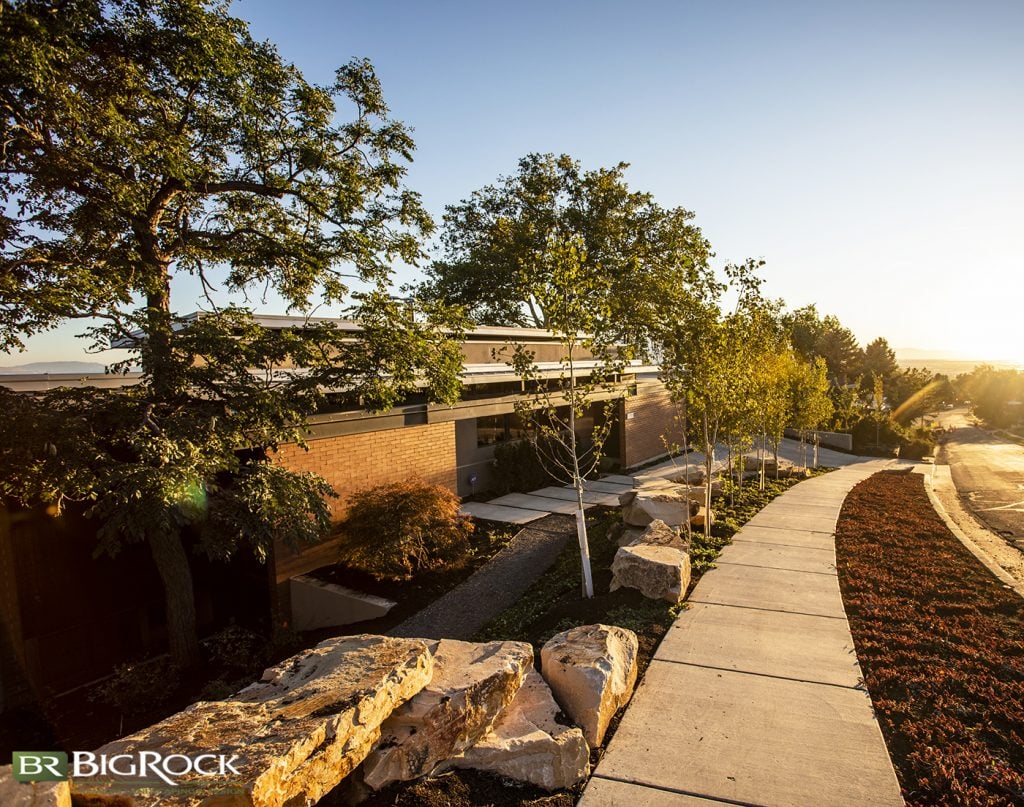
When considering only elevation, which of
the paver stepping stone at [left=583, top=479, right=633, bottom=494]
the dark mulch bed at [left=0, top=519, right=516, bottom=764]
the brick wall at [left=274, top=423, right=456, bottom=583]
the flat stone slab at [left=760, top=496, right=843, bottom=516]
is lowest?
the dark mulch bed at [left=0, top=519, right=516, bottom=764]

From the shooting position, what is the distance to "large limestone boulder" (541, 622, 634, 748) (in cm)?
450

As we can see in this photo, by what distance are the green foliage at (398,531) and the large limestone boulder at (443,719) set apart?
13.5 ft

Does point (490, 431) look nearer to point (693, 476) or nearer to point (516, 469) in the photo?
point (516, 469)

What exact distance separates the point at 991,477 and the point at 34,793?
26.8 metres

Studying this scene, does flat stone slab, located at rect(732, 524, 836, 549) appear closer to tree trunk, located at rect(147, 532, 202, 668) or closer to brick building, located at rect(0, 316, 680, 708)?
brick building, located at rect(0, 316, 680, 708)

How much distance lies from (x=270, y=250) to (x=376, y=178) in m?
1.75

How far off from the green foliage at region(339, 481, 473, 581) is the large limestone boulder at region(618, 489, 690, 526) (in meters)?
3.08

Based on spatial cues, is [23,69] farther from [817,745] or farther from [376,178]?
[817,745]

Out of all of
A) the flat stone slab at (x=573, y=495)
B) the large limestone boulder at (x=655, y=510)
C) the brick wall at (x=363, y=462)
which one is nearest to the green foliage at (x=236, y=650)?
the brick wall at (x=363, y=462)

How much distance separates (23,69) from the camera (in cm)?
421

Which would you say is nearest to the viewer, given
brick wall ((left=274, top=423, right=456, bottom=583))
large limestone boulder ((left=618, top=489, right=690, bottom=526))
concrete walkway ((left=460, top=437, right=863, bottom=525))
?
brick wall ((left=274, top=423, right=456, bottom=583))

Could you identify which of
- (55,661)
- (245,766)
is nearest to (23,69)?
(245,766)

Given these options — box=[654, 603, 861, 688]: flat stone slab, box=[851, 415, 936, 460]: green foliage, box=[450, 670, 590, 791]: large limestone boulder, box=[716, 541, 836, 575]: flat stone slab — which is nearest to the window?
box=[716, 541, 836, 575]: flat stone slab

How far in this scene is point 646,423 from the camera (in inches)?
792
